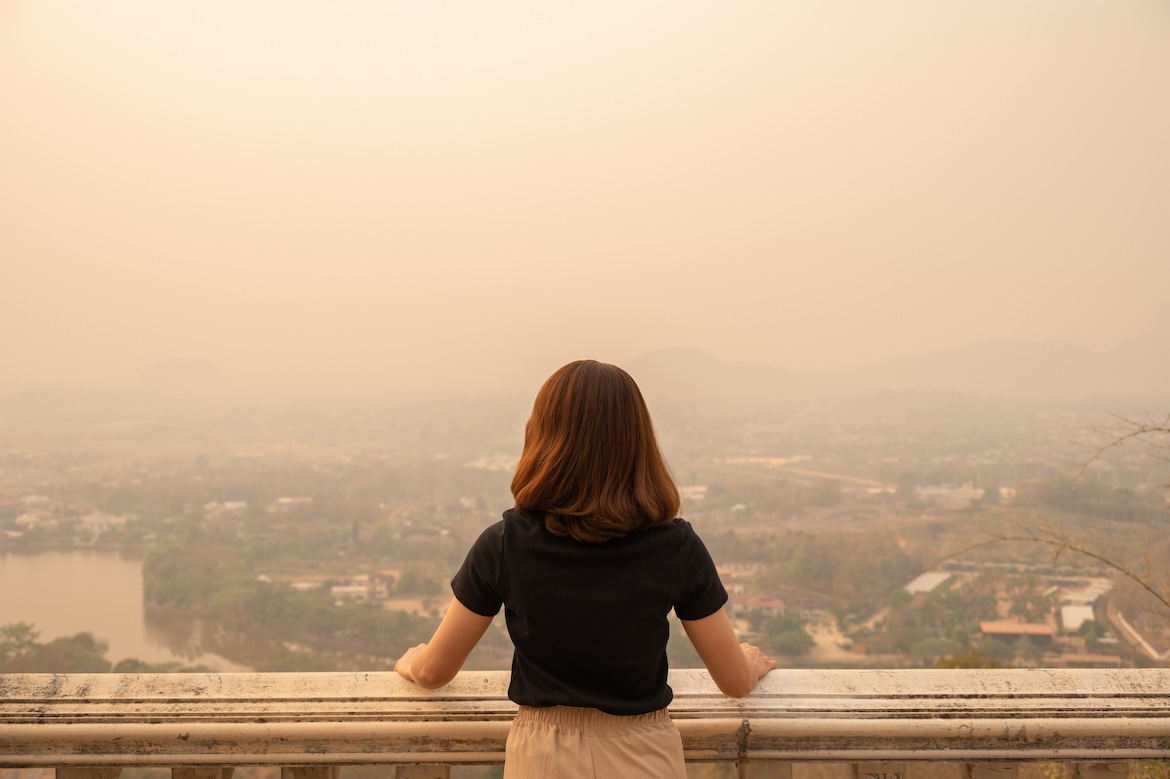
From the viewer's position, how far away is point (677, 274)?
14.8 meters

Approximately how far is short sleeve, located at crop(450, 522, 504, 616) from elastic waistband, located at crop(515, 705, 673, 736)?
182 mm

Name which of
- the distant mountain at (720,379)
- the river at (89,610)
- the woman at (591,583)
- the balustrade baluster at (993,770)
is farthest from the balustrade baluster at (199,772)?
the distant mountain at (720,379)

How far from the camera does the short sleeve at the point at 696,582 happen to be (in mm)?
1141

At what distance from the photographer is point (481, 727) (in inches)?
47.9

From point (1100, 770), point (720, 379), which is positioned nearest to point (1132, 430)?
point (1100, 770)

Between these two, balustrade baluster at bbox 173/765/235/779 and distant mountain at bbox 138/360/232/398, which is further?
distant mountain at bbox 138/360/232/398

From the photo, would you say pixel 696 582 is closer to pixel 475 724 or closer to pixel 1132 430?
pixel 475 724

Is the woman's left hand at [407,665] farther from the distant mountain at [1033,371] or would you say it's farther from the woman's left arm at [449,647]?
the distant mountain at [1033,371]

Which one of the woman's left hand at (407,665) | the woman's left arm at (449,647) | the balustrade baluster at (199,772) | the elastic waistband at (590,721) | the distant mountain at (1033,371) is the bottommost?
the distant mountain at (1033,371)

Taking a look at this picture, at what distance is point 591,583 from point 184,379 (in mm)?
14356

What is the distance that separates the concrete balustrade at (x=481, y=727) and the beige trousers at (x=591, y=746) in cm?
8

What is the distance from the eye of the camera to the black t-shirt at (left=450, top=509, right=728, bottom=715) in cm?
110

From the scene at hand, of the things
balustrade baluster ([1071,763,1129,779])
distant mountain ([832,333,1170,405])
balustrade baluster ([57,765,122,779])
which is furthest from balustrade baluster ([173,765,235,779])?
distant mountain ([832,333,1170,405])

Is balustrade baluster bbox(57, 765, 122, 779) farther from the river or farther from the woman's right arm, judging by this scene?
the river
